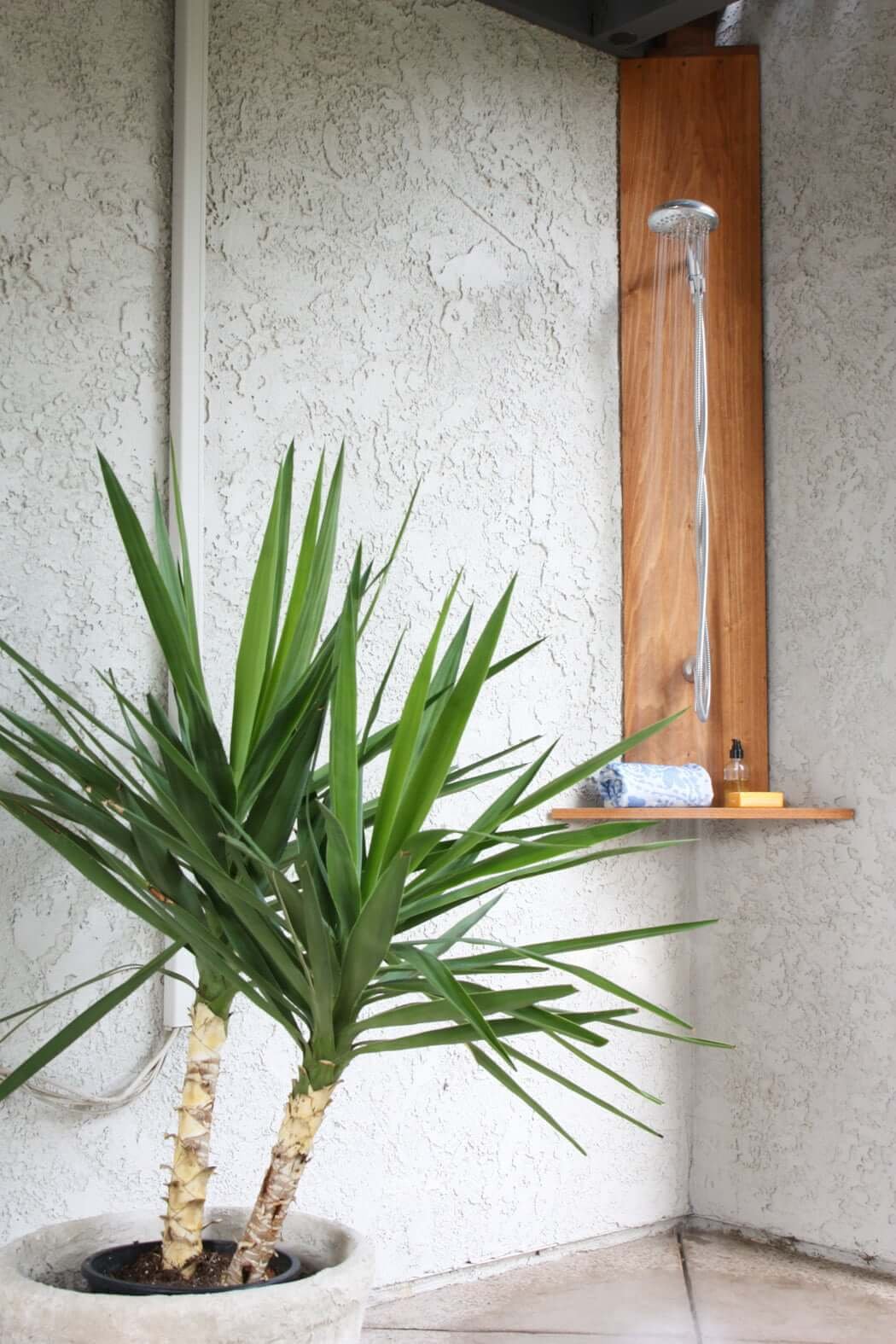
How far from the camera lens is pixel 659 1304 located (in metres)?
2.59

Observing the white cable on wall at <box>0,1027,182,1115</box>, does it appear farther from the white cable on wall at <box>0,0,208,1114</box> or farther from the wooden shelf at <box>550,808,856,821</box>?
the wooden shelf at <box>550,808,856,821</box>

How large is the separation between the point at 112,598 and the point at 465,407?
2.99 ft

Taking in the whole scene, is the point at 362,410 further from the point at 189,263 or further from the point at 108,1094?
the point at 108,1094

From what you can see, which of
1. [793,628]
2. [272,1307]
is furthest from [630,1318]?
[793,628]

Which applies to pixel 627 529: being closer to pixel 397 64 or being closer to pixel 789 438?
pixel 789 438

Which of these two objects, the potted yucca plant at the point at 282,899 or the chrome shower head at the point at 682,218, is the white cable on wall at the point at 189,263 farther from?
the chrome shower head at the point at 682,218

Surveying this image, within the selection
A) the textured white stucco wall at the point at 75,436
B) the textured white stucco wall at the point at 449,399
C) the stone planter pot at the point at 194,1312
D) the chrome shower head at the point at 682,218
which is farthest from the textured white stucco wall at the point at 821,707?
Answer: the stone planter pot at the point at 194,1312

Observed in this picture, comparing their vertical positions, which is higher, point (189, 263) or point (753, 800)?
point (189, 263)

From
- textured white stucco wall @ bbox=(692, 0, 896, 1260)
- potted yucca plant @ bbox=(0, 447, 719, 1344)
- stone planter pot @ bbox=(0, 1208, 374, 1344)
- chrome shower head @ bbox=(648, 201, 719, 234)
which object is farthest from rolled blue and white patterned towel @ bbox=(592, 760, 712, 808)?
stone planter pot @ bbox=(0, 1208, 374, 1344)

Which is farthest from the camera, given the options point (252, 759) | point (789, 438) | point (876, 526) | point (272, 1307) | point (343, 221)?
point (789, 438)

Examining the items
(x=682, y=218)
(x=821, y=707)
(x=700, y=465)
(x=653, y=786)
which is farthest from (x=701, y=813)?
(x=682, y=218)

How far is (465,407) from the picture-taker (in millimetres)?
2838

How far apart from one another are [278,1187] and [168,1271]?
0.19 metres

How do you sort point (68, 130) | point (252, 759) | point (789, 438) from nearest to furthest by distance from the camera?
point (252, 759), point (68, 130), point (789, 438)
